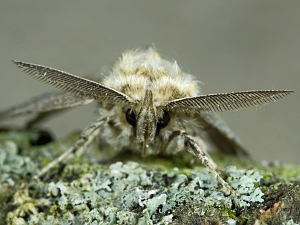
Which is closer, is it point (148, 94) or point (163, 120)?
point (148, 94)

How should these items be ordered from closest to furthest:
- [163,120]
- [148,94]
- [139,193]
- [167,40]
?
1. [139,193]
2. [148,94]
3. [163,120]
4. [167,40]

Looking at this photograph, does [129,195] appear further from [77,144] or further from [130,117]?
[77,144]

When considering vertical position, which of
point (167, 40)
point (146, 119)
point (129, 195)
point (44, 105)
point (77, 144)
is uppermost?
point (167, 40)

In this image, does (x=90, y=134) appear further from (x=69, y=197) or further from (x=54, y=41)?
(x=54, y=41)

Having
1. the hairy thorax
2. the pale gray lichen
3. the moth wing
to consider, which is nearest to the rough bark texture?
the pale gray lichen

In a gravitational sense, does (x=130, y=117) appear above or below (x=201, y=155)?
above

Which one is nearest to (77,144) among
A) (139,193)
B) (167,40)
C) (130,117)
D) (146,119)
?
(130,117)

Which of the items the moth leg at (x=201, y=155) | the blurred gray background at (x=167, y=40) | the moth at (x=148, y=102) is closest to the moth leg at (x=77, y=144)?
the moth at (x=148, y=102)

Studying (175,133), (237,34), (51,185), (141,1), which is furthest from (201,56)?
(51,185)
